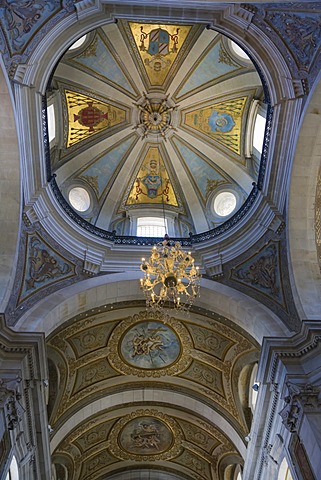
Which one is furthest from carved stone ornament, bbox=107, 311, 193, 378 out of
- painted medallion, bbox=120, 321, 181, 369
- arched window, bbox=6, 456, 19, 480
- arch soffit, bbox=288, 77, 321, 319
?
arched window, bbox=6, 456, 19, 480

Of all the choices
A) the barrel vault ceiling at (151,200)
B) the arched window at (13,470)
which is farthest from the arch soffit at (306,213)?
the arched window at (13,470)

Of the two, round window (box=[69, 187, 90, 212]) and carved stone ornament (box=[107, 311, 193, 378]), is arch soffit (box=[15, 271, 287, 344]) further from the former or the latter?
round window (box=[69, 187, 90, 212])

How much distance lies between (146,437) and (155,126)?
10.4 meters

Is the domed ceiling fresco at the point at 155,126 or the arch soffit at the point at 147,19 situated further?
the domed ceiling fresco at the point at 155,126

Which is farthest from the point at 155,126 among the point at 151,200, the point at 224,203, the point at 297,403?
the point at 297,403

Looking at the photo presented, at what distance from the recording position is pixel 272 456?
11.0 m

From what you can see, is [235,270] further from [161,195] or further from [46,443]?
[46,443]

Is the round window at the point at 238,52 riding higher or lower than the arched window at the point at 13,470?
higher

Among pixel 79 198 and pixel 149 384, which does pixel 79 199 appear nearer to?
pixel 79 198

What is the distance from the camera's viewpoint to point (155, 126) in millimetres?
15984

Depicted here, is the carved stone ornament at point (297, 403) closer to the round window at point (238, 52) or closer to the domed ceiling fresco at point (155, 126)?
the domed ceiling fresco at point (155, 126)

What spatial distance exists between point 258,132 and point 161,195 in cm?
385

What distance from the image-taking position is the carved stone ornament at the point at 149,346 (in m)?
14.2

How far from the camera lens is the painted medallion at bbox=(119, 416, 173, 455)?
1636 cm
